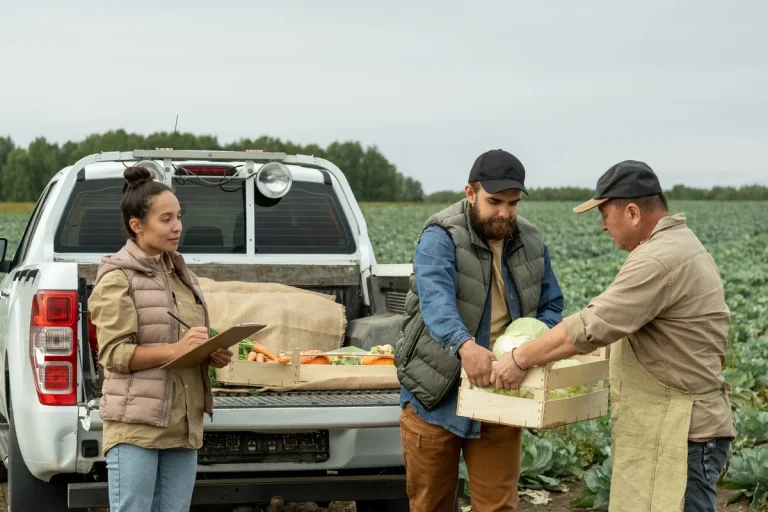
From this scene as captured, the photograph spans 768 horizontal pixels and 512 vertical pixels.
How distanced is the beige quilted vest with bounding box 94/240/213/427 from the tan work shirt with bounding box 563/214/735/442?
1.55 meters

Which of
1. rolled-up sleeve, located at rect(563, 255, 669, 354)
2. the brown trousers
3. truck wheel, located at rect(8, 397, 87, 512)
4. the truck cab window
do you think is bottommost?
truck wheel, located at rect(8, 397, 87, 512)

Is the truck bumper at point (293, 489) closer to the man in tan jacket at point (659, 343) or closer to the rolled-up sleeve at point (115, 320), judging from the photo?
the rolled-up sleeve at point (115, 320)

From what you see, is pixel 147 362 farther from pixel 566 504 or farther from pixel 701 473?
pixel 566 504

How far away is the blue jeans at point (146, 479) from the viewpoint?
407 cm

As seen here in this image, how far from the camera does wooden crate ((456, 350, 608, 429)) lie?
4.01m

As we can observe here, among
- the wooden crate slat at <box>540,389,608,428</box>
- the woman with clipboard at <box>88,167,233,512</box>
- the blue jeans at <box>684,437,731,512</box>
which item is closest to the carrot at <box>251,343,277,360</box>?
the woman with clipboard at <box>88,167,233,512</box>

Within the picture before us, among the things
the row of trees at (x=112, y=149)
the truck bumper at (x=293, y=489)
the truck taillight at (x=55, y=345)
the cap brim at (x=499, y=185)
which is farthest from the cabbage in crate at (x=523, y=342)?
the row of trees at (x=112, y=149)

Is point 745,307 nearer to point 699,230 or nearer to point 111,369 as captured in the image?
point 111,369

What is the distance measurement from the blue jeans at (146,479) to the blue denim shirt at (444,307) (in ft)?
3.33

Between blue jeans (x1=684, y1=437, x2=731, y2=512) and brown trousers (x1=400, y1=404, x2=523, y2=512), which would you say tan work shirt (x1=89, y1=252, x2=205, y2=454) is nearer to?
brown trousers (x1=400, y1=404, x2=523, y2=512)

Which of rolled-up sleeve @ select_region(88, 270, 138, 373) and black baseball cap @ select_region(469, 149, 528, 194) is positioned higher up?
black baseball cap @ select_region(469, 149, 528, 194)

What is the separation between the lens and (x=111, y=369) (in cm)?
409

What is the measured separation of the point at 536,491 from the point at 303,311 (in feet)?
7.11

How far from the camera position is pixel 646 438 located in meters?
3.93
